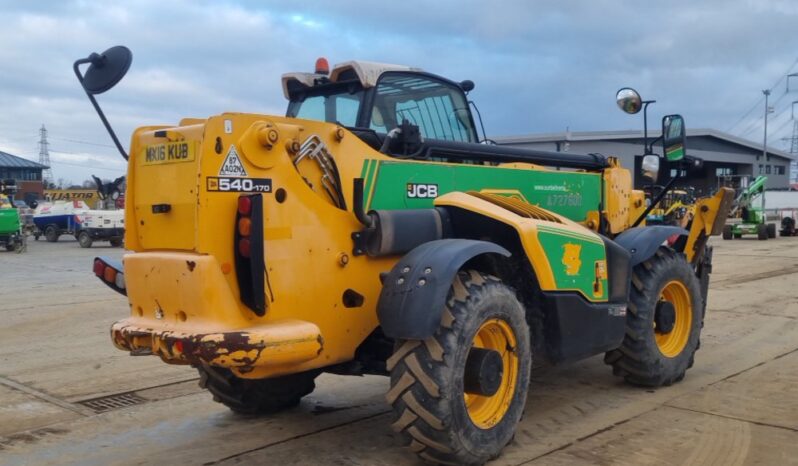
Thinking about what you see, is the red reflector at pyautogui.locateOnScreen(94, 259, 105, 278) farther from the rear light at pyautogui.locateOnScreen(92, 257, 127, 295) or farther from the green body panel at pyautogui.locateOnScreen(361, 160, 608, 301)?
the green body panel at pyautogui.locateOnScreen(361, 160, 608, 301)

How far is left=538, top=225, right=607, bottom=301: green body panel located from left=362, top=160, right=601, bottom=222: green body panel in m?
0.65

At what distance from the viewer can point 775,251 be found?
22484 mm

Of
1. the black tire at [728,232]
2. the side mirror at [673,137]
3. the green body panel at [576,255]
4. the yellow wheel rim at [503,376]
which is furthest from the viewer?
the black tire at [728,232]

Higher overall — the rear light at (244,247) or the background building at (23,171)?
the background building at (23,171)

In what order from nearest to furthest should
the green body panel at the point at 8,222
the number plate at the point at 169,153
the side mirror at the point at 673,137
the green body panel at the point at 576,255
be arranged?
the number plate at the point at 169,153
the green body panel at the point at 576,255
the side mirror at the point at 673,137
the green body panel at the point at 8,222

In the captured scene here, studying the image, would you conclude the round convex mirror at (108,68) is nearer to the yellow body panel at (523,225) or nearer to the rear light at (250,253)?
the rear light at (250,253)

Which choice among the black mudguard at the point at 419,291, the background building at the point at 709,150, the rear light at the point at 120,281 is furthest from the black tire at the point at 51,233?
the black mudguard at the point at 419,291

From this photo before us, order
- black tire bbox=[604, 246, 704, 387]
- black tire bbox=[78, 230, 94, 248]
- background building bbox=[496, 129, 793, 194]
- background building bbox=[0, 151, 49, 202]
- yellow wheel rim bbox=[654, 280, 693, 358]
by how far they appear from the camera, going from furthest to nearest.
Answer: background building bbox=[0, 151, 49, 202] → background building bbox=[496, 129, 793, 194] → black tire bbox=[78, 230, 94, 248] → yellow wheel rim bbox=[654, 280, 693, 358] → black tire bbox=[604, 246, 704, 387]

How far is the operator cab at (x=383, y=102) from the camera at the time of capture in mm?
5156

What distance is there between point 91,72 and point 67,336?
579cm

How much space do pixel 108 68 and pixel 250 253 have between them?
132 centimetres

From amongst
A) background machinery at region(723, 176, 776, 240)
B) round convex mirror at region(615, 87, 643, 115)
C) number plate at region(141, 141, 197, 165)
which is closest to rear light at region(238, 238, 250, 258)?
number plate at region(141, 141, 197, 165)

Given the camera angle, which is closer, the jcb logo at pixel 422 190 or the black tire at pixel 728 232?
the jcb logo at pixel 422 190

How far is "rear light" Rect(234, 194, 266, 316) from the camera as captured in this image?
386cm
